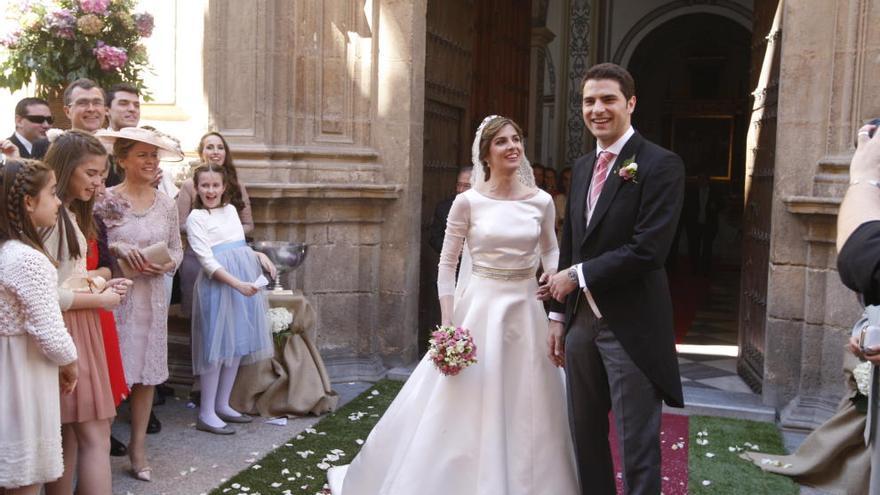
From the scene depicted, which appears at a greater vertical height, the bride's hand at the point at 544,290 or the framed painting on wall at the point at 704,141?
the framed painting on wall at the point at 704,141

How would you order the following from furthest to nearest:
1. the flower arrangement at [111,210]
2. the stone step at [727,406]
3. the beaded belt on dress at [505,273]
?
the stone step at [727,406] < the flower arrangement at [111,210] < the beaded belt on dress at [505,273]

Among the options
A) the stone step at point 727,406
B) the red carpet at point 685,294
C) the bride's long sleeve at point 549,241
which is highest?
the bride's long sleeve at point 549,241

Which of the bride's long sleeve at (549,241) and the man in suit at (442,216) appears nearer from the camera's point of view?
the bride's long sleeve at (549,241)

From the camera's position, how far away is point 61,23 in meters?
5.89

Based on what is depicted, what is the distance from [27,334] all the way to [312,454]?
2.14 metres

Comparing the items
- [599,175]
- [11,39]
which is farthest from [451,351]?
[11,39]

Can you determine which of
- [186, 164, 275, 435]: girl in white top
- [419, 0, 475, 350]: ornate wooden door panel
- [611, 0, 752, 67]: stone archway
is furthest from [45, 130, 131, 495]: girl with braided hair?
[611, 0, 752, 67]: stone archway

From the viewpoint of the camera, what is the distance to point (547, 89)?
14.9 meters

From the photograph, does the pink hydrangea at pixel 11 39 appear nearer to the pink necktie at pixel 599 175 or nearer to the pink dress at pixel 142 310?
the pink dress at pixel 142 310

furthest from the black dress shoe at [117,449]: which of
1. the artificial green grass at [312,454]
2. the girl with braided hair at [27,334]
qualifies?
the girl with braided hair at [27,334]

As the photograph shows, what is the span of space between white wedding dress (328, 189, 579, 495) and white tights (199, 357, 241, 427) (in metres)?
1.50

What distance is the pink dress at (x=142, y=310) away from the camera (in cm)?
468

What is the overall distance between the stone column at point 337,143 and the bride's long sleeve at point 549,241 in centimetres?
265

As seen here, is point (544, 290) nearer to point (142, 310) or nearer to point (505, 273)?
point (505, 273)
